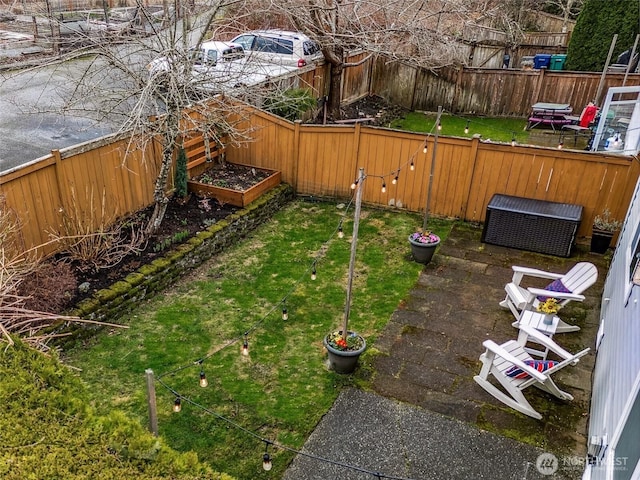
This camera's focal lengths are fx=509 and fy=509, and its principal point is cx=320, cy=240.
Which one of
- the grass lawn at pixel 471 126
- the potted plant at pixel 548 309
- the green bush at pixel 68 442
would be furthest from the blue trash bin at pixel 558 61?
the green bush at pixel 68 442

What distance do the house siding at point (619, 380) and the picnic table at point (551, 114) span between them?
7590 mm

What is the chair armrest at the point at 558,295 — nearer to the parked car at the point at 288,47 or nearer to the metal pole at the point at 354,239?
the metal pole at the point at 354,239

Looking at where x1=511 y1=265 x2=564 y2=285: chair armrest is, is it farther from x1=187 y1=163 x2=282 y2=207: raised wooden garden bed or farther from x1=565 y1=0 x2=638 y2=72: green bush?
x1=565 y1=0 x2=638 y2=72: green bush

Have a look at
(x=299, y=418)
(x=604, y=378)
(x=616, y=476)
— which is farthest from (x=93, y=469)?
(x=604, y=378)

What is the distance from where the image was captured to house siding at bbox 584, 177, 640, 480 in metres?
3.12

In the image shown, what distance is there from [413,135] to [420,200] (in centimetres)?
114

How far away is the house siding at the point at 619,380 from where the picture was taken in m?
3.12

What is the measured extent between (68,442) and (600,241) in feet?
24.6

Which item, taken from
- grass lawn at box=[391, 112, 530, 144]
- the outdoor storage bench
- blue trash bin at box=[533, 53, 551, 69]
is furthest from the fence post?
blue trash bin at box=[533, 53, 551, 69]

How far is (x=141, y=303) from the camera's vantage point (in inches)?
247

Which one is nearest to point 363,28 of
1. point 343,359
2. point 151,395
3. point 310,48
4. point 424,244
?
point 310,48

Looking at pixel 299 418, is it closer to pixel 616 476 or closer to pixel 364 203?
pixel 616 476

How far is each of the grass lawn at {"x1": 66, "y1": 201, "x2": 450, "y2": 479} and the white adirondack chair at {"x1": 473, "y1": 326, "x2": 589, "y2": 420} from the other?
121 centimetres

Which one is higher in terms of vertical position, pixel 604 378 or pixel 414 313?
pixel 604 378
